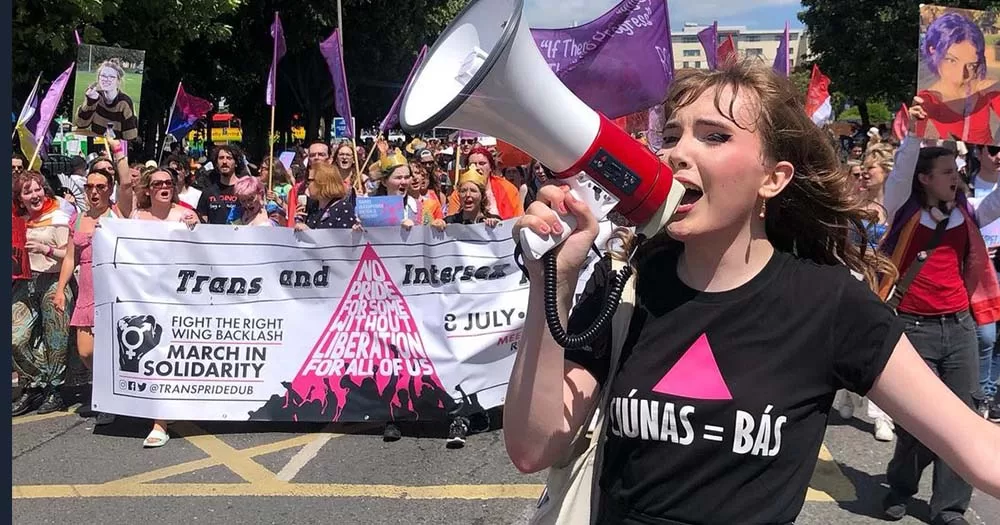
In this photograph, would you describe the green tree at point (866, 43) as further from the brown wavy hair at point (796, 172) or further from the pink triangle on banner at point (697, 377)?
the pink triangle on banner at point (697, 377)

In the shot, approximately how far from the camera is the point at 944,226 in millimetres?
4008

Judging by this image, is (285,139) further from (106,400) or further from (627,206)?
(627,206)

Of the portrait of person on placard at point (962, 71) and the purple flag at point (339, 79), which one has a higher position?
the portrait of person on placard at point (962, 71)

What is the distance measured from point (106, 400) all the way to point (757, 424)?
4461mm

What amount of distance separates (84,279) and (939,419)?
201 inches

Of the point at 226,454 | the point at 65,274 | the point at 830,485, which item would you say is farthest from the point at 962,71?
the point at 65,274

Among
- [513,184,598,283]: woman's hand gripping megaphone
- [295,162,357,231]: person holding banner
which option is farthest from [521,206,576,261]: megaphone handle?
[295,162,357,231]: person holding banner

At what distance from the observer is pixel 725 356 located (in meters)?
1.44

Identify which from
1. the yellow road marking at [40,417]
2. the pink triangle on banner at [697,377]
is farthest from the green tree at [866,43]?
the pink triangle on banner at [697,377]

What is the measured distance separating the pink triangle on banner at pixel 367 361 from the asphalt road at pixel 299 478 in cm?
29

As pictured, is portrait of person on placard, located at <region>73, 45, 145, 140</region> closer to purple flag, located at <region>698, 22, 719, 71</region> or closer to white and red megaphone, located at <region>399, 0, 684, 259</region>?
purple flag, located at <region>698, 22, 719, 71</region>

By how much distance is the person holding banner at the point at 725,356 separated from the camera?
140 centimetres

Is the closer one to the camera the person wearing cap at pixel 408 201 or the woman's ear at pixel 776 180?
the woman's ear at pixel 776 180

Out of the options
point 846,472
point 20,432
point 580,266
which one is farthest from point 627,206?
point 20,432
